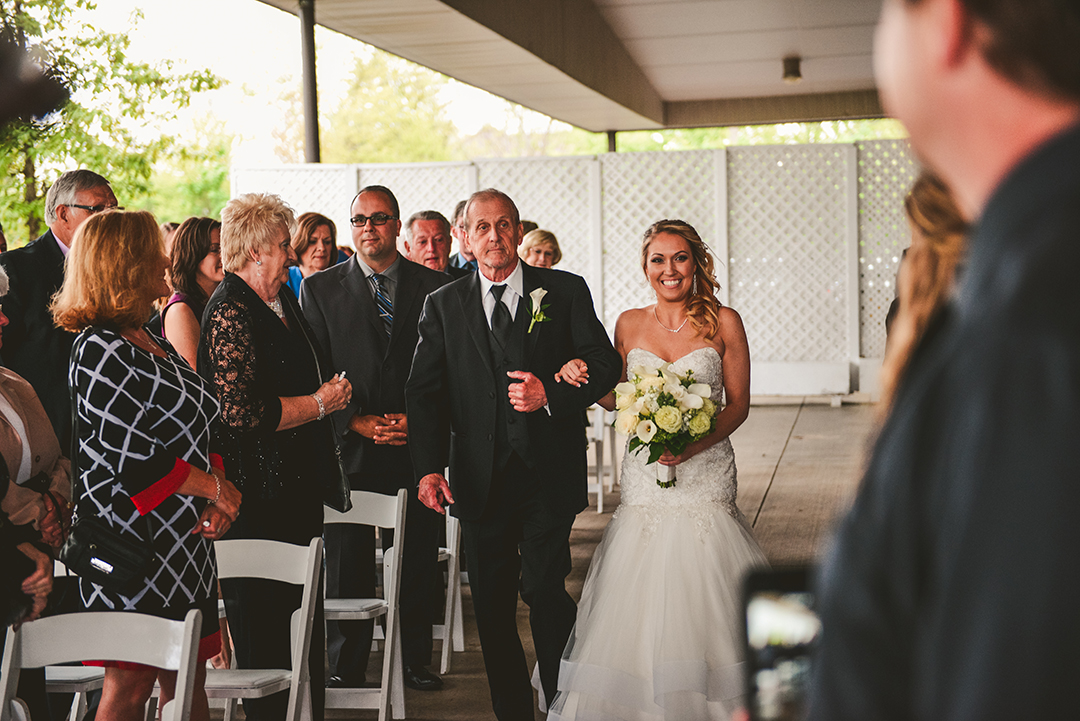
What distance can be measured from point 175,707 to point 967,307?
238 cm

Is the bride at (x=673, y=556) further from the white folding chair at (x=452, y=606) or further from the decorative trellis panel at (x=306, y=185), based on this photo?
the decorative trellis panel at (x=306, y=185)

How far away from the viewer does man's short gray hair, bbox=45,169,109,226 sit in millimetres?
4539

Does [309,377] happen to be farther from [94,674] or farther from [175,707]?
[175,707]

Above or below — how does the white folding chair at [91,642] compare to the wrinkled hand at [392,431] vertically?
below

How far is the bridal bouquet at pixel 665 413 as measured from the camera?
155 inches

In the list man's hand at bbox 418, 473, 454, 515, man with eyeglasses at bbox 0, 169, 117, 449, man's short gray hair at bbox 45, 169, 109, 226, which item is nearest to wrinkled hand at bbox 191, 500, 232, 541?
man's hand at bbox 418, 473, 454, 515

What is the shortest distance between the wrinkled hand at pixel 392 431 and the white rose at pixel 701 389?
1.47 m

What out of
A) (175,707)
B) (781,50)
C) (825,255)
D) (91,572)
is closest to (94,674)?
(91,572)

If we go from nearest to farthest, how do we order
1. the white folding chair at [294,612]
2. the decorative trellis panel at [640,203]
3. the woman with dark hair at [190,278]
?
the white folding chair at [294,612]
the woman with dark hair at [190,278]
the decorative trellis panel at [640,203]

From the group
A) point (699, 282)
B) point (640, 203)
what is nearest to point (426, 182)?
point (640, 203)

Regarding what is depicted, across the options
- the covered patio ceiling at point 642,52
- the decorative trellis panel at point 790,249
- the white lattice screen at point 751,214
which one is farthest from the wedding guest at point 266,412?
the decorative trellis panel at point 790,249

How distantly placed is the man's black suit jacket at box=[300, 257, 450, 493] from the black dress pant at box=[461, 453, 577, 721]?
1.02 metres

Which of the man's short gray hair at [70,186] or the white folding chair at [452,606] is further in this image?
the white folding chair at [452,606]

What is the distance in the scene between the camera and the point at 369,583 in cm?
475
